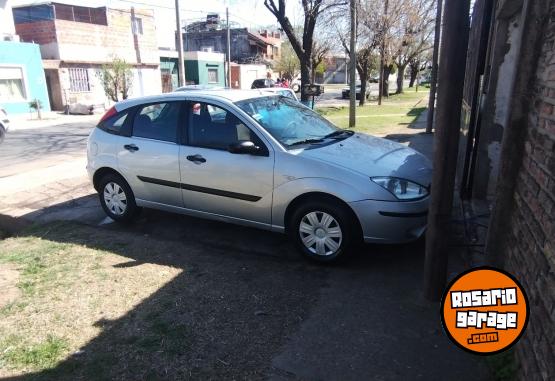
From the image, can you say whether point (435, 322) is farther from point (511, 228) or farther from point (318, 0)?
point (318, 0)

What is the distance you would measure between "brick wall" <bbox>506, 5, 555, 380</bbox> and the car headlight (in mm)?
1222

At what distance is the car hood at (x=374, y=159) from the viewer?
4180 mm

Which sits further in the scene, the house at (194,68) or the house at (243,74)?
the house at (243,74)

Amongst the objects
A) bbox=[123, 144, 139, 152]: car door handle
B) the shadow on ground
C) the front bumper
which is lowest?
the shadow on ground

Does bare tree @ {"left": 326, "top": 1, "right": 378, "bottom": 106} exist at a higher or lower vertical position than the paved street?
higher

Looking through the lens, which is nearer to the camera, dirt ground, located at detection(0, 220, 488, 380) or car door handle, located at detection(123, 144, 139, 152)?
dirt ground, located at detection(0, 220, 488, 380)

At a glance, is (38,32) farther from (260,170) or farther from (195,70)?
(260,170)

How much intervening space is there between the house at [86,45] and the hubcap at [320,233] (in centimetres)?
2519

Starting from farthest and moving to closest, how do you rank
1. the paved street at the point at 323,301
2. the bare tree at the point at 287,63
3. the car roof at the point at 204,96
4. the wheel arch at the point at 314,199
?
the bare tree at the point at 287,63 → the car roof at the point at 204,96 → the wheel arch at the point at 314,199 → the paved street at the point at 323,301

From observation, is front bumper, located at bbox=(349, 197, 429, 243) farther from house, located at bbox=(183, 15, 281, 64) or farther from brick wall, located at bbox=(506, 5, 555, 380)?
house, located at bbox=(183, 15, 281, 64)

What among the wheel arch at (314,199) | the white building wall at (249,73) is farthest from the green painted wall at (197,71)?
the wheel arch at (314,199)

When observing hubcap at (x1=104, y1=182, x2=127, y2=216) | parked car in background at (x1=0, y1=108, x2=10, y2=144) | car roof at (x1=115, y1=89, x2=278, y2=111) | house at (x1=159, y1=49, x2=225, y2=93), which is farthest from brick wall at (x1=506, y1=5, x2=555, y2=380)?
house at (x1=159, y1=49, x2=225, y2=93)

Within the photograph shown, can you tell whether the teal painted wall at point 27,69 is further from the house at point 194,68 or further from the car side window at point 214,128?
the car side window at point 214,128

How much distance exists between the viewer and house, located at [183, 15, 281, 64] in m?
60.3
